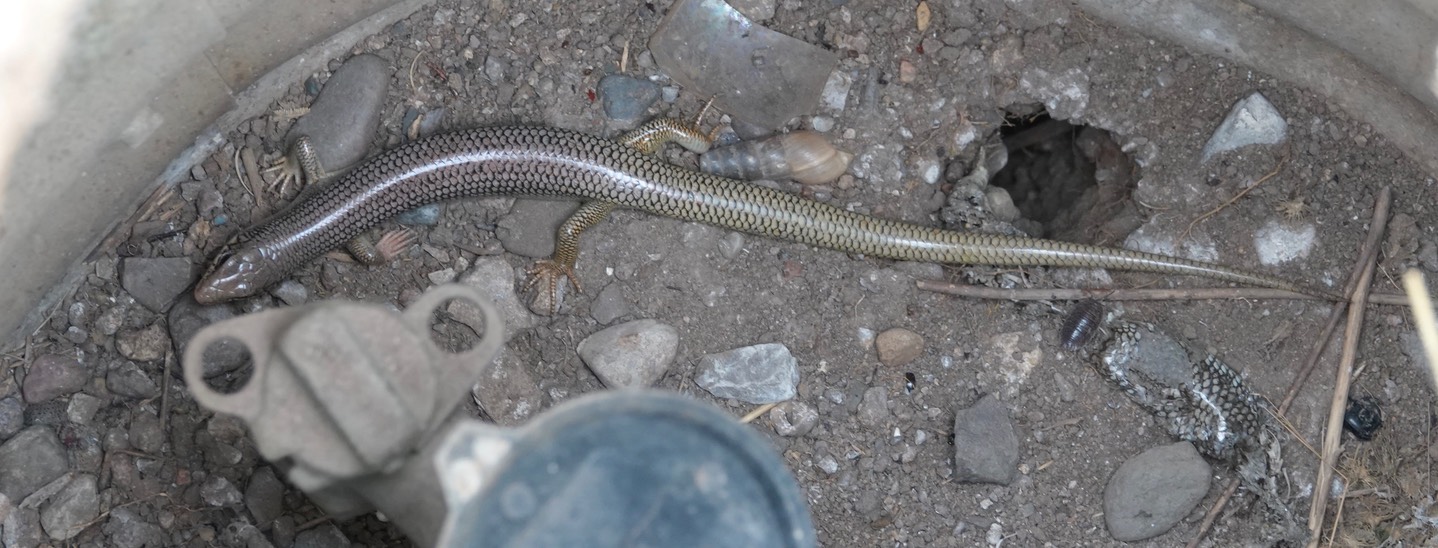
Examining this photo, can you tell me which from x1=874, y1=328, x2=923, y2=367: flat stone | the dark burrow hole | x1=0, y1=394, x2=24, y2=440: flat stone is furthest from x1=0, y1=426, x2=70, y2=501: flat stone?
the dark burrow hole

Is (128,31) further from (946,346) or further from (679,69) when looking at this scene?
(946,346)

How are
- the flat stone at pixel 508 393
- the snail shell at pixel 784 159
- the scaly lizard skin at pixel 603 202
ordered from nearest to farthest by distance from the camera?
1. the flat stone at pixel 508 393
2. the scaly lizard skin at pixel 603 202
3. the snail shell at pixel 784 159

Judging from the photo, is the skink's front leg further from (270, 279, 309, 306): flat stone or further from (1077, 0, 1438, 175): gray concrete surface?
(1077, 0, 1438, 175): gray concrete surface

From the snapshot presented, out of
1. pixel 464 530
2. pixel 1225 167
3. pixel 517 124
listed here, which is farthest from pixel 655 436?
pixel 1225 167

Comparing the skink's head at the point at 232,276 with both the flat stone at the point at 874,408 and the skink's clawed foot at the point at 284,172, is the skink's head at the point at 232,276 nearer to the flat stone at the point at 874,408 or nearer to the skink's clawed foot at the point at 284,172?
the skink's clawed foot at the point at 284,172

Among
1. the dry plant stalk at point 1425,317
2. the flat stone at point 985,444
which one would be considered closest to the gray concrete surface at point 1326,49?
the dry plant stalk at point 1425,317

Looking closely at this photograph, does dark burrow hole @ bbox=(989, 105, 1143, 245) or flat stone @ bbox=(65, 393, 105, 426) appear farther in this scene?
dark burrow hole @ bbox=(989, 105, 1143, 245)

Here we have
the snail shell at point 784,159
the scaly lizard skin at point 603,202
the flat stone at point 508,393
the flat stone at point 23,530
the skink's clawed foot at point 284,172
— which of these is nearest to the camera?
the flat stone at point 23,530
